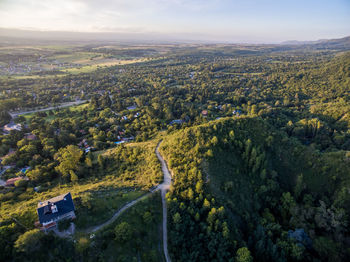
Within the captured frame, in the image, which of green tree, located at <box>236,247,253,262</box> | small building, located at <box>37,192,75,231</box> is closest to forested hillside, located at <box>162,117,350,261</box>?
green tree, located at <box>236,247,253,262</box>

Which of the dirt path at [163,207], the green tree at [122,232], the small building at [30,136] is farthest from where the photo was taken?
the small building at [30,136]

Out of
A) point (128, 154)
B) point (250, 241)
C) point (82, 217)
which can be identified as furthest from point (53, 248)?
point (250, 241)

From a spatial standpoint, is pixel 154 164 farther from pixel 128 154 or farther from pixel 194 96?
pixel 194 96

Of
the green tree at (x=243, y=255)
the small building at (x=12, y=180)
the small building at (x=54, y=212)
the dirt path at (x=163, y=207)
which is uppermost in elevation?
the small building at (x=54, y=212)

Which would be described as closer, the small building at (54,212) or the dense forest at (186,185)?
the small building at (54,212)

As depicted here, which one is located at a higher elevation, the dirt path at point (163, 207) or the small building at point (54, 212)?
the small building at point (54, 212)

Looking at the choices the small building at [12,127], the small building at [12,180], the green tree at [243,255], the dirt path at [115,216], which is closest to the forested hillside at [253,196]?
the green tree at [243,255]

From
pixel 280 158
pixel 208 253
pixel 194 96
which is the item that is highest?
pixel 194 96

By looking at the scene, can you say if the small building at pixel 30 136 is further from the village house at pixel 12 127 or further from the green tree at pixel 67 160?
the green tree at pixel 67 160

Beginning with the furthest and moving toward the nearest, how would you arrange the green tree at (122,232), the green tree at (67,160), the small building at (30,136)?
the small building at (30,136), the green tree at (67,160), the green tree at (122,232)
